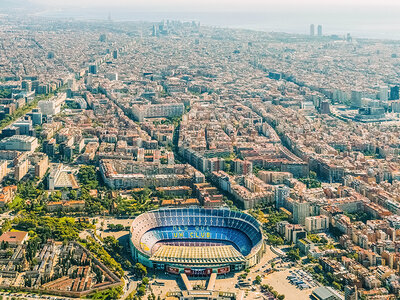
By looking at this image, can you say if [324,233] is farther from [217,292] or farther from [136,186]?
[136,186]

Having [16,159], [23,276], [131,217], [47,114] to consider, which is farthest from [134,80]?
[23,276]

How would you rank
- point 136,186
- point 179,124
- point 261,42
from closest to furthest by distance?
point 136,186, point 179,124, point 261,42

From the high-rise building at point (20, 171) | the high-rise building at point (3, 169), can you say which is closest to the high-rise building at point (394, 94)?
the high-rise building at point (20, 171)

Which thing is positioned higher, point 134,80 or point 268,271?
point 134,80

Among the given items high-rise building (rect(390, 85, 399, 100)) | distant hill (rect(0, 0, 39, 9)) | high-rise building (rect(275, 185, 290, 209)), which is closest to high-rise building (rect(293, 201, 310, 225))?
high-rise building (rect(275, 185, 290, 209))

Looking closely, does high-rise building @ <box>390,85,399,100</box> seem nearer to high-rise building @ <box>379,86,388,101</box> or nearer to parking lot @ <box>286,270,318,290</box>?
high-rise building @ <box>379,86,388,101</box>

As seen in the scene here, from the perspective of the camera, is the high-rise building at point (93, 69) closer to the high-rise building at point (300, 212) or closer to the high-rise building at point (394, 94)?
the high-rise building at point (394, 94)

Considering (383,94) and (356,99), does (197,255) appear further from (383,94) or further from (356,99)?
(383,94)
